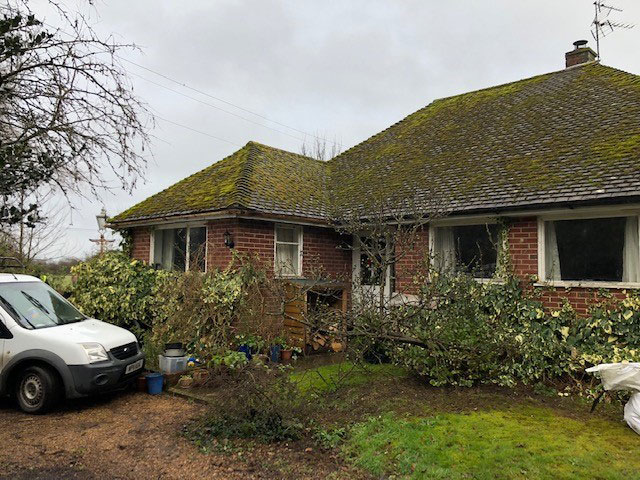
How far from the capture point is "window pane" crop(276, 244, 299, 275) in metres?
10.5

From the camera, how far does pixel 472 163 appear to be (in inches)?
406

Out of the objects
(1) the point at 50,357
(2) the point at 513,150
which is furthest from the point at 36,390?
(2) the point at 513,150

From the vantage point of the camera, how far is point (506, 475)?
4008 millimetres

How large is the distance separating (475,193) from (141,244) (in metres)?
8.72

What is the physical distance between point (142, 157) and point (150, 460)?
11.4 feet

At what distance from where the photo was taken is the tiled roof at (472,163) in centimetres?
809

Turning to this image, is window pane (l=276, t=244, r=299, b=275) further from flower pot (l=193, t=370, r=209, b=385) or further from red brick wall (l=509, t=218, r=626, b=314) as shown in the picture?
red brick wall (l=509, t=218, r=626, b=314)

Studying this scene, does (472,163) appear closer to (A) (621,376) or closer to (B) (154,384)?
(A) (621,376)

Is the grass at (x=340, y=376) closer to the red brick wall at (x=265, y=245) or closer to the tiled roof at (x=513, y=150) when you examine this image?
the red brick wall at (x=265, y=245)

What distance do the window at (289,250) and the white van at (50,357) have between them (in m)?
4.37

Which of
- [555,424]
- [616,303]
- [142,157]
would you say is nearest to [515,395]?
[555,424]

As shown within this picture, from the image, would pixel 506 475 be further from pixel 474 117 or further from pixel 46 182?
pixel 474 117

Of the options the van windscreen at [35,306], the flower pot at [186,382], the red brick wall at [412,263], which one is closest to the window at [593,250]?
the red brick wall at [412,263]

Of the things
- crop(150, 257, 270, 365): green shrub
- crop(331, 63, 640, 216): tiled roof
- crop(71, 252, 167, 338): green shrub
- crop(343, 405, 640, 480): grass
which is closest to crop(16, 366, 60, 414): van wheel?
crop(150, 257, 270, 365): green shrub
